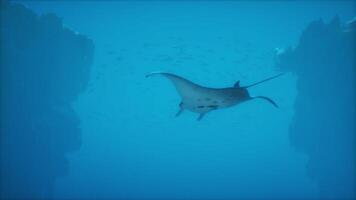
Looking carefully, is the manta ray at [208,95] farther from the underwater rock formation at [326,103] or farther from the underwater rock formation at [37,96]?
the underwater rock formation at [326,103]

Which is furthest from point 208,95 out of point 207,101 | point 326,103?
point 326,103

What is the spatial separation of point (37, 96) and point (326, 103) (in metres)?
26.3

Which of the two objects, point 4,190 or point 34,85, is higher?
point 34,85

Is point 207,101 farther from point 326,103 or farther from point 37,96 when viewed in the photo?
point 326,103

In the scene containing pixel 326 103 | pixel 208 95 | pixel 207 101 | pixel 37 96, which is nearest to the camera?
pixel 208 95

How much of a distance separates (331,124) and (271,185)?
35.1 metres

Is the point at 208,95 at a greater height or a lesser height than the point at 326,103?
lesser

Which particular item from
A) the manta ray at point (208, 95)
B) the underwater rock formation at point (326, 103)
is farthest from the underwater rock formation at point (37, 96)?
the manta ray at point (208, 95)

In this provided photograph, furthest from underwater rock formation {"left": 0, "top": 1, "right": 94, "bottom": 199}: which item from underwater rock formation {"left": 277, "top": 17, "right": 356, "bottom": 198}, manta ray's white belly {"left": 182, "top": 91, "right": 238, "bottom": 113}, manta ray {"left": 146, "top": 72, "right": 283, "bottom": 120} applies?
manta ray {"left": 146, "top": 72, "right": 283, "bottom": 120}

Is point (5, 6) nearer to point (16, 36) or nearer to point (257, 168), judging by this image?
point (16, 36)

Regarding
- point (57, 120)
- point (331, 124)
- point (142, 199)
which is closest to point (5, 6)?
point (57, 120)

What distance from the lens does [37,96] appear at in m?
29.4

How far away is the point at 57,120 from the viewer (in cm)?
3030

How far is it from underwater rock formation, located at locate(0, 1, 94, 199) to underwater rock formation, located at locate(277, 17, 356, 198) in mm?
20146
